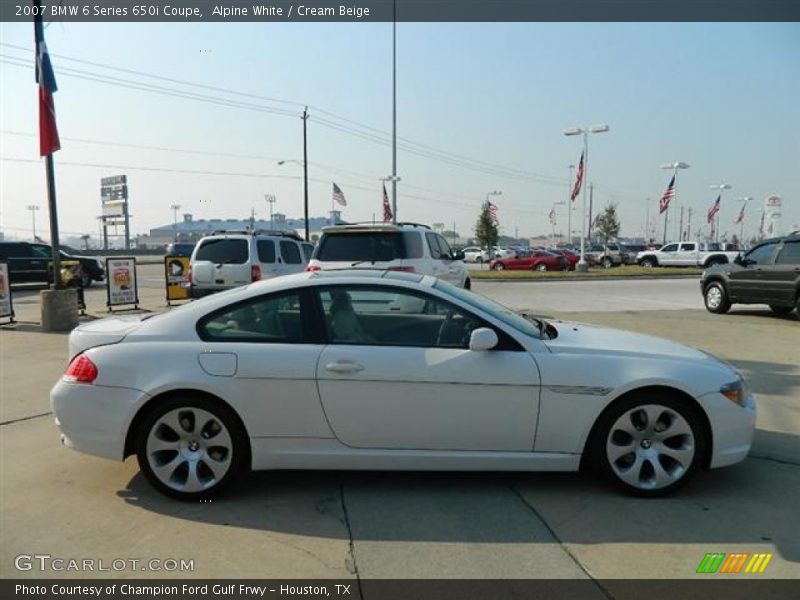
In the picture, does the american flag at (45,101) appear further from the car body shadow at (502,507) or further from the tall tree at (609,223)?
the tall tree at (609,223)

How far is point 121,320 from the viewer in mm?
4414

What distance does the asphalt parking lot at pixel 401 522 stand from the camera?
3062 millimetres

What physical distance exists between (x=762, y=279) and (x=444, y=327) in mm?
10983

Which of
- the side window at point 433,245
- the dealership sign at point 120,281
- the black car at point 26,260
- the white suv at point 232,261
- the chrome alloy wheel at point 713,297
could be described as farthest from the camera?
the black car at point 26,260

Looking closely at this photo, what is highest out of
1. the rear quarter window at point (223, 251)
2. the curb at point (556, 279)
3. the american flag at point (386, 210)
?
the american flag at point (386, 210)

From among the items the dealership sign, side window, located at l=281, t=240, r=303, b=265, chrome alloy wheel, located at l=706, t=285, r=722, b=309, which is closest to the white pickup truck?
chrome alloy wheel, located at l=706, t=285, r=722, b=309

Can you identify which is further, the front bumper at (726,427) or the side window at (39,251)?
the side window at (39,251)

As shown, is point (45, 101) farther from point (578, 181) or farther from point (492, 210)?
point (492, 210)

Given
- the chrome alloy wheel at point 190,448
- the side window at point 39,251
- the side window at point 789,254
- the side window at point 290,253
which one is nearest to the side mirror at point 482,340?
the chrome alloy wheel at point 190,448

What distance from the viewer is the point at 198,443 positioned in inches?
149

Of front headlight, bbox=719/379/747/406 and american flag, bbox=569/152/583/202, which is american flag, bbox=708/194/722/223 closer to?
american flag, bbox=569/152/583/202

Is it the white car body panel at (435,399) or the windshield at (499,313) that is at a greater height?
the windshield at (499,313)

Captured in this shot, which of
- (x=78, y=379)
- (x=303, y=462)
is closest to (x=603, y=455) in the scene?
(x=303, y=462)

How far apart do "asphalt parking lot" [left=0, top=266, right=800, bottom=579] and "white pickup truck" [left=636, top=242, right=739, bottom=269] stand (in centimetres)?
3744
